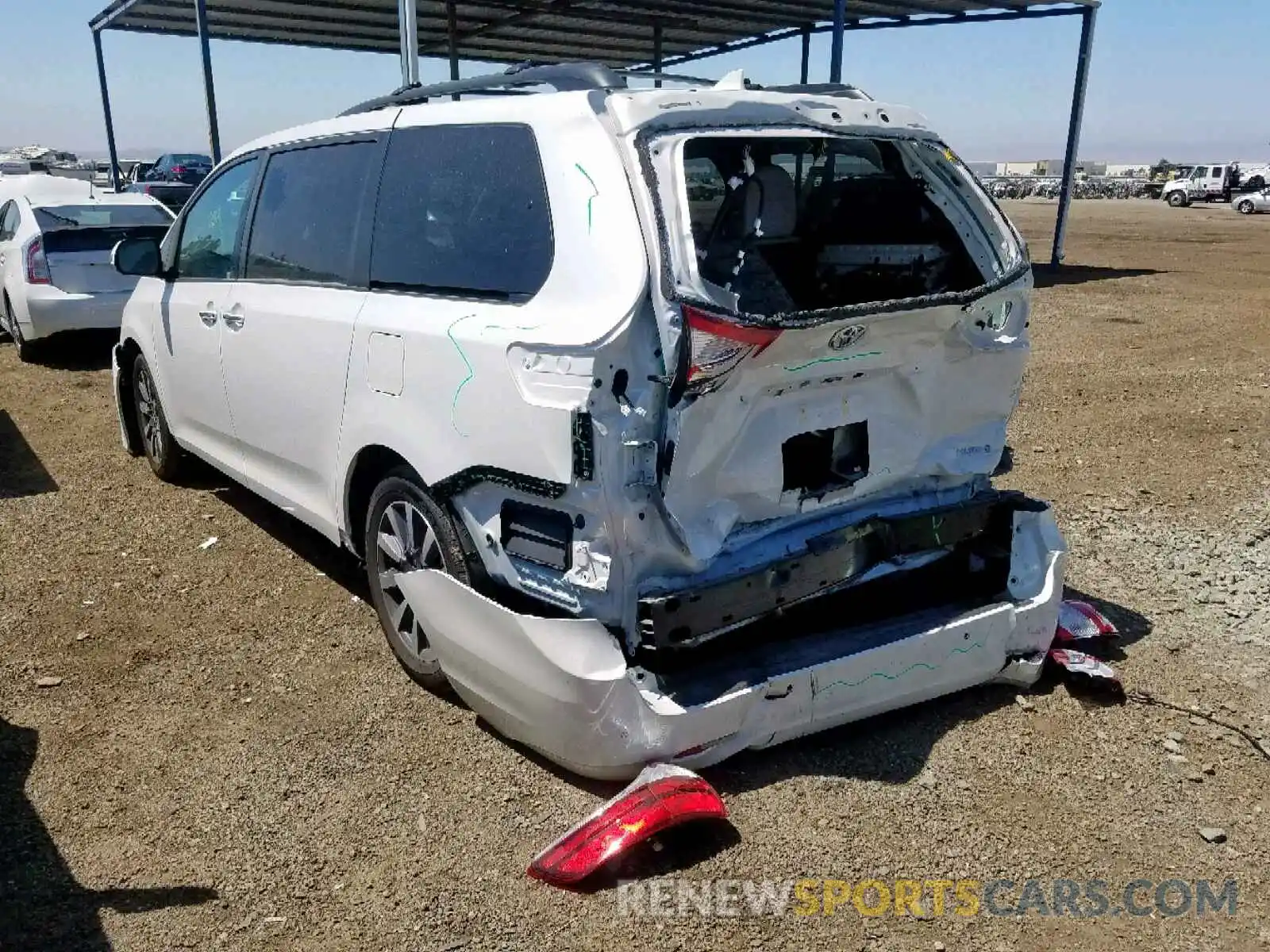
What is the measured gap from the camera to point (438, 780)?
316 cm

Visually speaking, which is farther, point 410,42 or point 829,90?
point 410,42

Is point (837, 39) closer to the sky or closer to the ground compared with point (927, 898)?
closer to the sky

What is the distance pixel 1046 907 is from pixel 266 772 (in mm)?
2321

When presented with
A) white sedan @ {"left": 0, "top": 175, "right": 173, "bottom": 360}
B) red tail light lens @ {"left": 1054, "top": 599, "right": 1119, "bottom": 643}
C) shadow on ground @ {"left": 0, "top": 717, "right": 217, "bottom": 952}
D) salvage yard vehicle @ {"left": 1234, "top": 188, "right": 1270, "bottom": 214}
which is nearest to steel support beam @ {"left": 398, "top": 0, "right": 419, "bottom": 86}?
white sedan @ {"left": 0, "top": 175, "right": 173, "bottom": 360}

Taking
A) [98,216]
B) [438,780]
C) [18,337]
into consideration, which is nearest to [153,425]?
[438,780]

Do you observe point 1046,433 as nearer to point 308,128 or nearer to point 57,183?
point 308,128

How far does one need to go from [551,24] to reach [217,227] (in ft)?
42.2

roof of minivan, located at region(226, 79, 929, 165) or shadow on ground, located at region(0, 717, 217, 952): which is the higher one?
roof of minivan, located at region(226, 79, 929, 165)

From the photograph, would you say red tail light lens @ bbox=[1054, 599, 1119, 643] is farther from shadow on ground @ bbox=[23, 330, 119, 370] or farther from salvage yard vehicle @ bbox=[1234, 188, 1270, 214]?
salvage yard vehicle @ bbox=[1234, 188, 1270, 214]

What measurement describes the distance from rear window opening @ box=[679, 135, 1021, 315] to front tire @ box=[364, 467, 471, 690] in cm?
123

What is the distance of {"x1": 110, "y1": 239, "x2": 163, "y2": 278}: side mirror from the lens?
16.2 feet

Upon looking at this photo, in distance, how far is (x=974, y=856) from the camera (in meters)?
2.82

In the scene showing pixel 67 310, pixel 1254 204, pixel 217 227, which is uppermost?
pixel 217 227

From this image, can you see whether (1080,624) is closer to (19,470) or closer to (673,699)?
(673,699)
